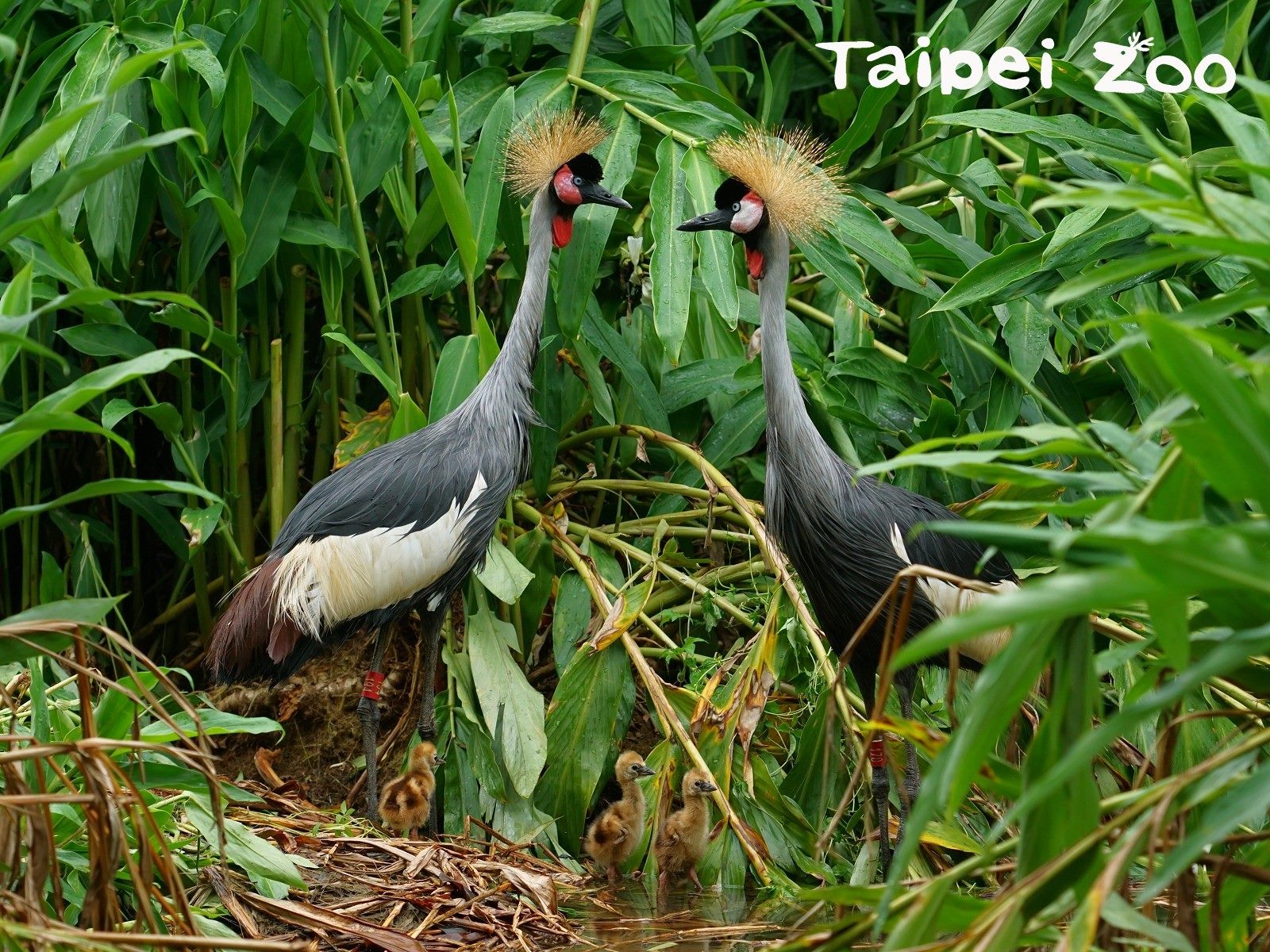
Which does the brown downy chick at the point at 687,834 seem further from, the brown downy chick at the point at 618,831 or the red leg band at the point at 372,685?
the red leg band at the point at 372,685

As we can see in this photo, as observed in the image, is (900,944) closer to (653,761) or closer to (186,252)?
(653,761)

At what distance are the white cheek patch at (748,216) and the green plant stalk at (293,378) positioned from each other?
1.47m

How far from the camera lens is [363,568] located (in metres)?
3.73

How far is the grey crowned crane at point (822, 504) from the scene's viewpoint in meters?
3.62

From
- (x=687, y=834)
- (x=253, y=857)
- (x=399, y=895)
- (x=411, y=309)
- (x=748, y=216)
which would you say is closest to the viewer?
(x=253, y=857)

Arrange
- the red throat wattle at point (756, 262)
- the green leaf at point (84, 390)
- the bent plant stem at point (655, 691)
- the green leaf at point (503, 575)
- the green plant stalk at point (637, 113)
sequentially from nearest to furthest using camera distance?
the green leaf at point (84, 390) < the bent plant stem at point (655, 691) < the red throat wattle at point (756, 262) < the green leaf at point (503, 575) < the green plant stalk at point (637, 113)

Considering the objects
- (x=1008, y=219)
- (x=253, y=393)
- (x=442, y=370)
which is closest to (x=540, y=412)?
(x=442, y=370)

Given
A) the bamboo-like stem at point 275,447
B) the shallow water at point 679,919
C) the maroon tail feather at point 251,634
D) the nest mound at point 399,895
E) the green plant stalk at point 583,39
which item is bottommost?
the shallow water at point 679,919

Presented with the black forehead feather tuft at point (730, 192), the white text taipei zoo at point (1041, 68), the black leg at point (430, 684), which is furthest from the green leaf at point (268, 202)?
the white text taipei zoo at point (1041, 68)

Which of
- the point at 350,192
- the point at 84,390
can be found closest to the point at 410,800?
the point at 350,192

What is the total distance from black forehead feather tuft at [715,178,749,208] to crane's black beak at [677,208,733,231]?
48 mm

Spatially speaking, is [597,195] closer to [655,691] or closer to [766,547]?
[766,547]

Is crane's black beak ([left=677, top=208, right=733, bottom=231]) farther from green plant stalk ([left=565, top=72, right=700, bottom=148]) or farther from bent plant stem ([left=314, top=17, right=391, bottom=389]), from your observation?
bent plant stem ([left=314, top=17, right=391, bottom=389])

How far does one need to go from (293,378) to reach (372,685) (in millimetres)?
1073
